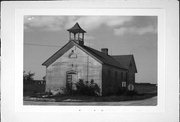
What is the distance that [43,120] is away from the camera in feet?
13.6

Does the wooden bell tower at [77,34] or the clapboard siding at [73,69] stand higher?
the wooden bell tower at [77,34]

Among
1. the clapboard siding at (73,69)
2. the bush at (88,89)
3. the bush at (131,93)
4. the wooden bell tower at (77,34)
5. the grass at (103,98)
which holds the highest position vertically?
the wooden bell tower at (77,34)

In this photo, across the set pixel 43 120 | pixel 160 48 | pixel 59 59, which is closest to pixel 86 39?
pixel 59 59

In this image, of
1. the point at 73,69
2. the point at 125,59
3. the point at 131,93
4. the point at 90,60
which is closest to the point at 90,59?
the point at 90,60

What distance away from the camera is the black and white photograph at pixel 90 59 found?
4129mm

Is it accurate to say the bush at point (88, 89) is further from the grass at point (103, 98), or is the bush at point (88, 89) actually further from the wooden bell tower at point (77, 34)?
the wooden bell tower at point (77, 34)

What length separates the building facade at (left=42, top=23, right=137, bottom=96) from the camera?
163 inches

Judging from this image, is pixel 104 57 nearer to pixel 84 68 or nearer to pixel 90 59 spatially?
pixel 90 59

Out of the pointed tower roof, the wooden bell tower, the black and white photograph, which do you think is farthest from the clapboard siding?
the pointed tower roof

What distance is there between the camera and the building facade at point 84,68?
4.15m

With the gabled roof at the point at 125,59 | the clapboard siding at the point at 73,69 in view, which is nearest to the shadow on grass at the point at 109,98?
the clapboard siding at the point at 73,69

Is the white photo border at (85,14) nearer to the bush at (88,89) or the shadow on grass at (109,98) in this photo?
the shadow on grass at (109,98)

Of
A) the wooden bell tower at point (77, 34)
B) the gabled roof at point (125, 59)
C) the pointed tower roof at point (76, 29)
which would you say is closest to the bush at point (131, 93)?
the gabled roof at point (125, 59)

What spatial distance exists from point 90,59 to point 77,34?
1.39 ft
